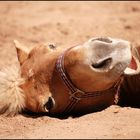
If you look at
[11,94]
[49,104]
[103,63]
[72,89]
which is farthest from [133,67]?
[11,94]

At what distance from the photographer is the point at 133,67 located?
167 inches

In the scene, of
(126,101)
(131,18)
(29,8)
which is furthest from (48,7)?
(126,101)

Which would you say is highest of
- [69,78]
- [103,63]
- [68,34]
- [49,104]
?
[103,63]

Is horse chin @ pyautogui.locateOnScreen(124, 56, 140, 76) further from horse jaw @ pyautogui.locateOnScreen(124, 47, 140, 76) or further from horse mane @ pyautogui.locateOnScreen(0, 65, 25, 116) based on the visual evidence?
horse mane @ pyautogui.locateOnScreen(0, 65, 25, 116)

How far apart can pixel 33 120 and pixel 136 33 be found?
3.85 meters

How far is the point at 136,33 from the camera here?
25.2ft

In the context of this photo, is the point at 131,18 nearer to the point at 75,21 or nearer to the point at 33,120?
the point at 75,21

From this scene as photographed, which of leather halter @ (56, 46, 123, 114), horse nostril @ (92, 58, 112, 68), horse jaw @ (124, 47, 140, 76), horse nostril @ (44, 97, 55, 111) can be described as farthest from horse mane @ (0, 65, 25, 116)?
horse jaw @ (124, 47, 140, 76)

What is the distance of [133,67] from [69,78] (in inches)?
23.2

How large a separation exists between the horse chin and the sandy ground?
13.6 inches

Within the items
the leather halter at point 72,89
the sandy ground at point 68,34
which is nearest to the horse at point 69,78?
the leather halter at point 72,89

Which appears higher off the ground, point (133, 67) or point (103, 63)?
point (103, 63)

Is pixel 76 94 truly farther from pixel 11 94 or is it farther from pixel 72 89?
pixel 11 94

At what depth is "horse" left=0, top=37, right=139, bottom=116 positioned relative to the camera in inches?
155
